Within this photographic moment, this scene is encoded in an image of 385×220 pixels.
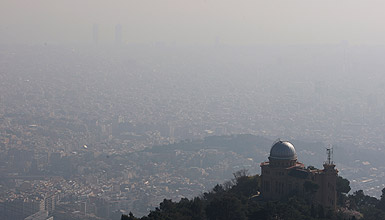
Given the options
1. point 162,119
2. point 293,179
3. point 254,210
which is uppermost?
point 162,119

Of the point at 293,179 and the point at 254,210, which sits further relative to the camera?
the point at 293,179

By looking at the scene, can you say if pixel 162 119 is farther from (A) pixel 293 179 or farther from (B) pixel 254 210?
(B) pixel 254 210

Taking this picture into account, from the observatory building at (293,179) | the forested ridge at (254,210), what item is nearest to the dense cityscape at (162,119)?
the observatory building at (293,179)

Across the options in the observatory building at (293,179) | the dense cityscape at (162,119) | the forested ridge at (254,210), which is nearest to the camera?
the forested ridge at (254,210)

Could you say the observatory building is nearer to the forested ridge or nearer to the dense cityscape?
the forested ridge

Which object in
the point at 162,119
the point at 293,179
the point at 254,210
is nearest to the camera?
the point at 254,210

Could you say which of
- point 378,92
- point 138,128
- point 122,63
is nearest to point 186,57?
point 122,63

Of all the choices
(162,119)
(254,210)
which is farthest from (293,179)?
(162,119)

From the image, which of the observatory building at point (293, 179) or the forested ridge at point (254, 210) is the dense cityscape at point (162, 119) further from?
the forested ridge at point (254, 210)
